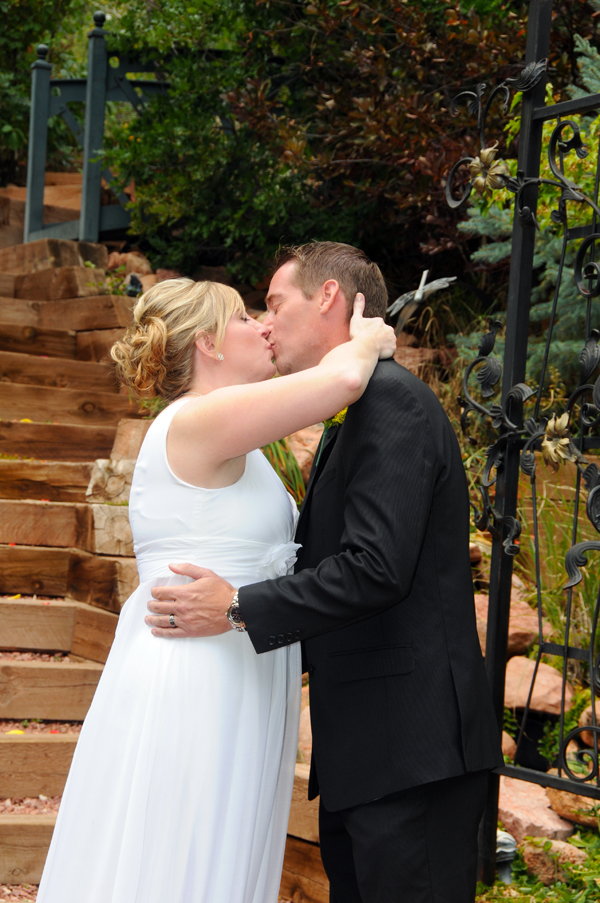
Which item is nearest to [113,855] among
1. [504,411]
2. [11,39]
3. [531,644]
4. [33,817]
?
[33,817]

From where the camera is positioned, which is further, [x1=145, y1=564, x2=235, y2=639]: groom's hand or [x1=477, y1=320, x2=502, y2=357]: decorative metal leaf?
[x1=477, y1=320, x2=502, y2=357]: decorative metal leaf

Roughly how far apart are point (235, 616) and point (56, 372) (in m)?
4.24

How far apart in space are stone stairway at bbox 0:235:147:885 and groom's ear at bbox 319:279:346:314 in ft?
7.30

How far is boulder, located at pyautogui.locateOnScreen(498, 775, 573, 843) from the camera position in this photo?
123 inches

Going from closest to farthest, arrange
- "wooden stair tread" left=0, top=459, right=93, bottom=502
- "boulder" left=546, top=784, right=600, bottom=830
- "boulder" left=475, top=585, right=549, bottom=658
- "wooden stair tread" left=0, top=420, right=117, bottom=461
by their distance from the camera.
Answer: "boulder" left=546, top=784, right=600, bottom=830, "boulder" left=475, top=585, right=549, bottom=658, "wooden stair tread" left=0, top=459, right=93, bottom=502, "wooden stair tread" left=0, top=420, right=117, bottom=461

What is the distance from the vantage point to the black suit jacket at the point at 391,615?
1734 millimetres

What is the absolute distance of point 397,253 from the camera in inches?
264

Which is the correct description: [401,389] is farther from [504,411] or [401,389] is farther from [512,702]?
[512,702]

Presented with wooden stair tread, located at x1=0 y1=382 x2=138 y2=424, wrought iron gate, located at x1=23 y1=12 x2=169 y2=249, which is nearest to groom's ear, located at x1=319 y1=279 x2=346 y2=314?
wooden stair tread, located at x1=0 y1=382 x2=138 y2=424

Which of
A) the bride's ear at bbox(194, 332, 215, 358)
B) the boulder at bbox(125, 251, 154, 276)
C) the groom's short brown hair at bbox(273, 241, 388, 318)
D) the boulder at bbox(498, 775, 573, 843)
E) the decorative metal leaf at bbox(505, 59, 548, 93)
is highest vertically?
the decorative metal leaf at bbox(505, 59, 548, 93)

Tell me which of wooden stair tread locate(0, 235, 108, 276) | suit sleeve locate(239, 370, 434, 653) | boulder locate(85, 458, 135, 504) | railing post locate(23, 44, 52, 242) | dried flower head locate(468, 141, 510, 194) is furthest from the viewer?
railing post locate(23, 44, 52, 242)

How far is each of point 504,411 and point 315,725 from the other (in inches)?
52.0

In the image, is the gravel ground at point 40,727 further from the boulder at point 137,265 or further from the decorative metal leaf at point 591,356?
the boulder at point 137,265

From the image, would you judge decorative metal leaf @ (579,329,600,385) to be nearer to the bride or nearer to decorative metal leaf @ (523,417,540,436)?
decorative metal leaf @ (523,417,540,436)
